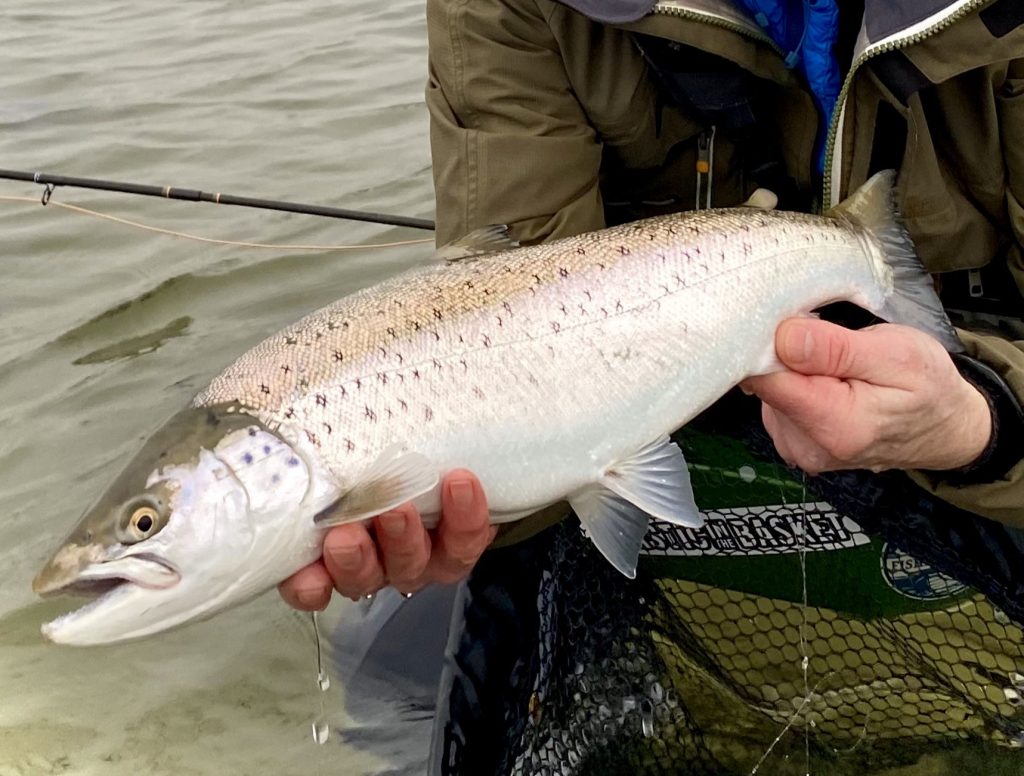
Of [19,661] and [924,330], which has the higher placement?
[924,330]

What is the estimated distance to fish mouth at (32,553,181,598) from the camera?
4.99ft

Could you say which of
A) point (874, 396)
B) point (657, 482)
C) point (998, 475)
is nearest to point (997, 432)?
point (998, 475)

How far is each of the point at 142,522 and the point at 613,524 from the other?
734 mm

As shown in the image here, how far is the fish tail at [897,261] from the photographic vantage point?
1.82m

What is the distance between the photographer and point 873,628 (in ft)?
6.77

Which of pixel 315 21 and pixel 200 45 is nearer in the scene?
pixel 200 45

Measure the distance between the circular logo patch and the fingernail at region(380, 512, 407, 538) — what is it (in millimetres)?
929

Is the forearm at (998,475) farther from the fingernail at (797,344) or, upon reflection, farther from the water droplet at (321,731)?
the water droplet at (321,731)

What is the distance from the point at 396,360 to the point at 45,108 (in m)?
5.95

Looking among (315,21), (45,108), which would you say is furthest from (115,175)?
(315,21)

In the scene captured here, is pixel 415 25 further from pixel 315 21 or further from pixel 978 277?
pixel 978 277

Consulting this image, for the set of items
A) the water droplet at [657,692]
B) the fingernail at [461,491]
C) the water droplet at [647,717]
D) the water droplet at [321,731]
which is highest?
the fingernail at [461,491]

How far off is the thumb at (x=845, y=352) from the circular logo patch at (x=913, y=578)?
1.49ft

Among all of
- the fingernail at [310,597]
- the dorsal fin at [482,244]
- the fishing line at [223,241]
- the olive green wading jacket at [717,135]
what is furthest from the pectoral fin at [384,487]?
the fishing line at [223,241]
